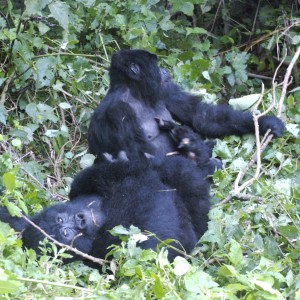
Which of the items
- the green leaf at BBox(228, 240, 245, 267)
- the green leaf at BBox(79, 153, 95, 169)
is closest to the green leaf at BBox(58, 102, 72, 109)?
the green leaf at BBox(79, 153, 95, 169)

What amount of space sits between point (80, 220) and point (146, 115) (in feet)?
4.46

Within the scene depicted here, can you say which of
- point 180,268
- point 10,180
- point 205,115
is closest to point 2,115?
point 205,115

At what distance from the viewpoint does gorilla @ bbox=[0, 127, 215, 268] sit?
4.39 meters

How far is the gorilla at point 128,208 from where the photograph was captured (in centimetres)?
439

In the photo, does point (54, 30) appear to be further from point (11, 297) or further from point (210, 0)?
point (11, 297)

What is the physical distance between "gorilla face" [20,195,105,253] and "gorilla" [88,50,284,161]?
2.34 feet

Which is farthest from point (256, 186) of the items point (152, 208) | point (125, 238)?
point (125, 238)

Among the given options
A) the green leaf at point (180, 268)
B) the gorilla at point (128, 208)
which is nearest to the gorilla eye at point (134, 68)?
the gorilla at point (128, 208)

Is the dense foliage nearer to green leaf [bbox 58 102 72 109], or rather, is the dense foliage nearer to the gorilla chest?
green leaf [bbox 58 102 72 109]

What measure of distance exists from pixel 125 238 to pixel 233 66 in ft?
9.68

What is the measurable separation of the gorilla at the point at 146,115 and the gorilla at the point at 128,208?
0.46 meters

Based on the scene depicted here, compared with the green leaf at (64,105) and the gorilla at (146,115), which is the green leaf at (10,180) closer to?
the gorilla at (146,115)

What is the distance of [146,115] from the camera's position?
5.78 metres

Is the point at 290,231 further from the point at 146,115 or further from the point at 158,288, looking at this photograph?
the point at 146,115
